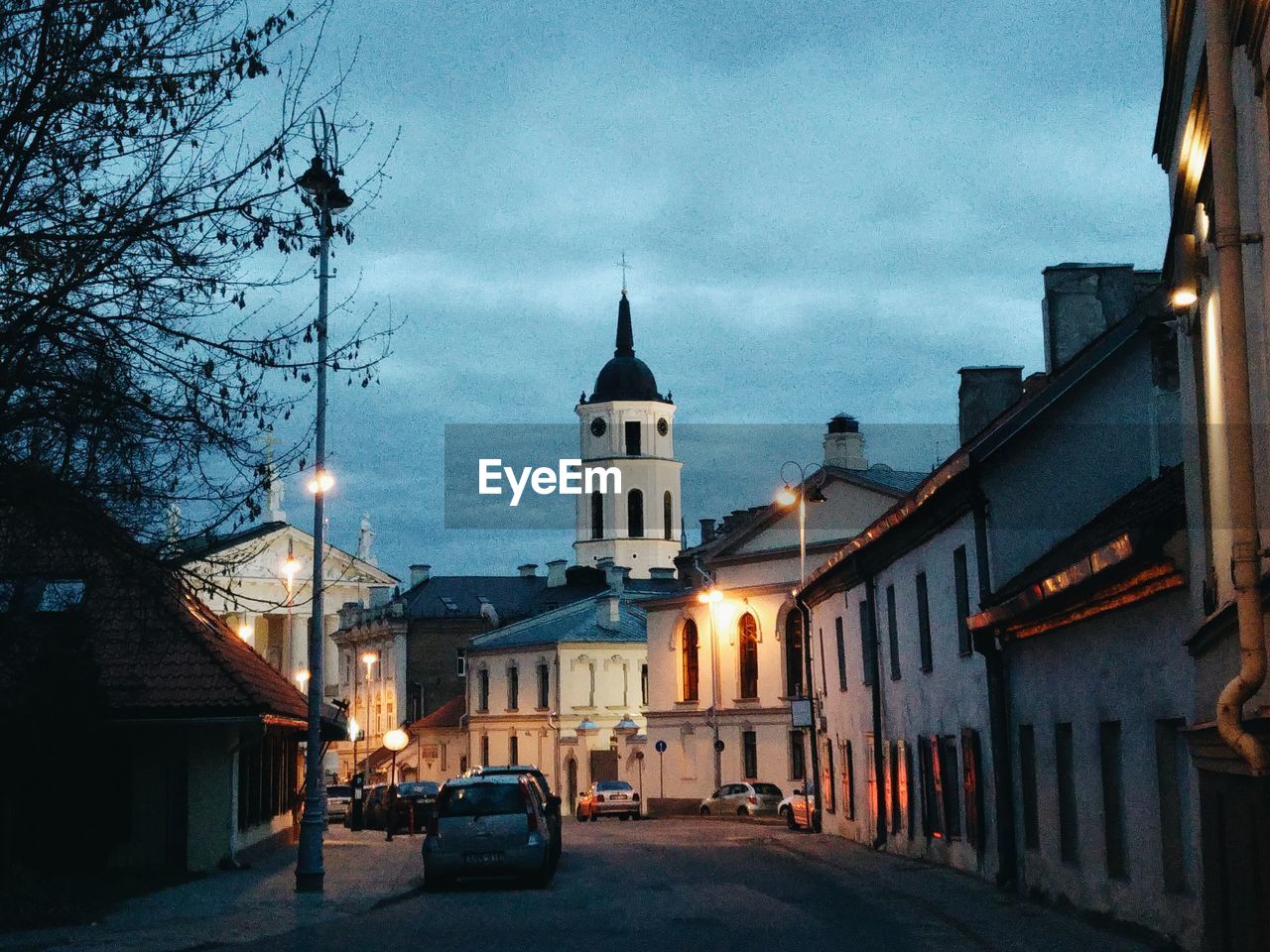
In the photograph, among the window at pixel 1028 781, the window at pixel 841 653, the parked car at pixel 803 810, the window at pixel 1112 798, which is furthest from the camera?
the parked car at pixel 803 810

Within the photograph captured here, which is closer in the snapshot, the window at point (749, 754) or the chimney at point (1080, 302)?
the chimney at point (1080, 302)

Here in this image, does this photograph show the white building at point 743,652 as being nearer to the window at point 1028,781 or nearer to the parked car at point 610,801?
the parked car at point 610,801

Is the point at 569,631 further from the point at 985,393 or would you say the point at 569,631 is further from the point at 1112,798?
the point at 1112,798

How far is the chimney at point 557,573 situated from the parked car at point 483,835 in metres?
77.3

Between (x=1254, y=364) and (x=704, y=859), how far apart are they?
2206 centimetres

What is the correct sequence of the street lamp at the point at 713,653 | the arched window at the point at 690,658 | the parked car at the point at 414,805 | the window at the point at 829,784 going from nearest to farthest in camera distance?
the window at the point at 829,784, the parked car at the point at 414,805, the street lamp at the point at 713,653, the arched window at the point at 690,658

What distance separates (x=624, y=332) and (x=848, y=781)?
104767 mm

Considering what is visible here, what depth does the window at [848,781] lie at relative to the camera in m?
37.1

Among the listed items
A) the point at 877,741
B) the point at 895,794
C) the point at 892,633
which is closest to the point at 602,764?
the point at 877,741

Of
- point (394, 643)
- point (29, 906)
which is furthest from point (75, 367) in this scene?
point (394, 643)

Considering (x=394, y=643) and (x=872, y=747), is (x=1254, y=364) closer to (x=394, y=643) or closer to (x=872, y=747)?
(x=872, y=747)

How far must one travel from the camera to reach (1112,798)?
1716cm

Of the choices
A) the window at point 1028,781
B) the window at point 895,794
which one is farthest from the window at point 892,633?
the window at point 1028,781

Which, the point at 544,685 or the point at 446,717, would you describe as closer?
the point at 544,685
